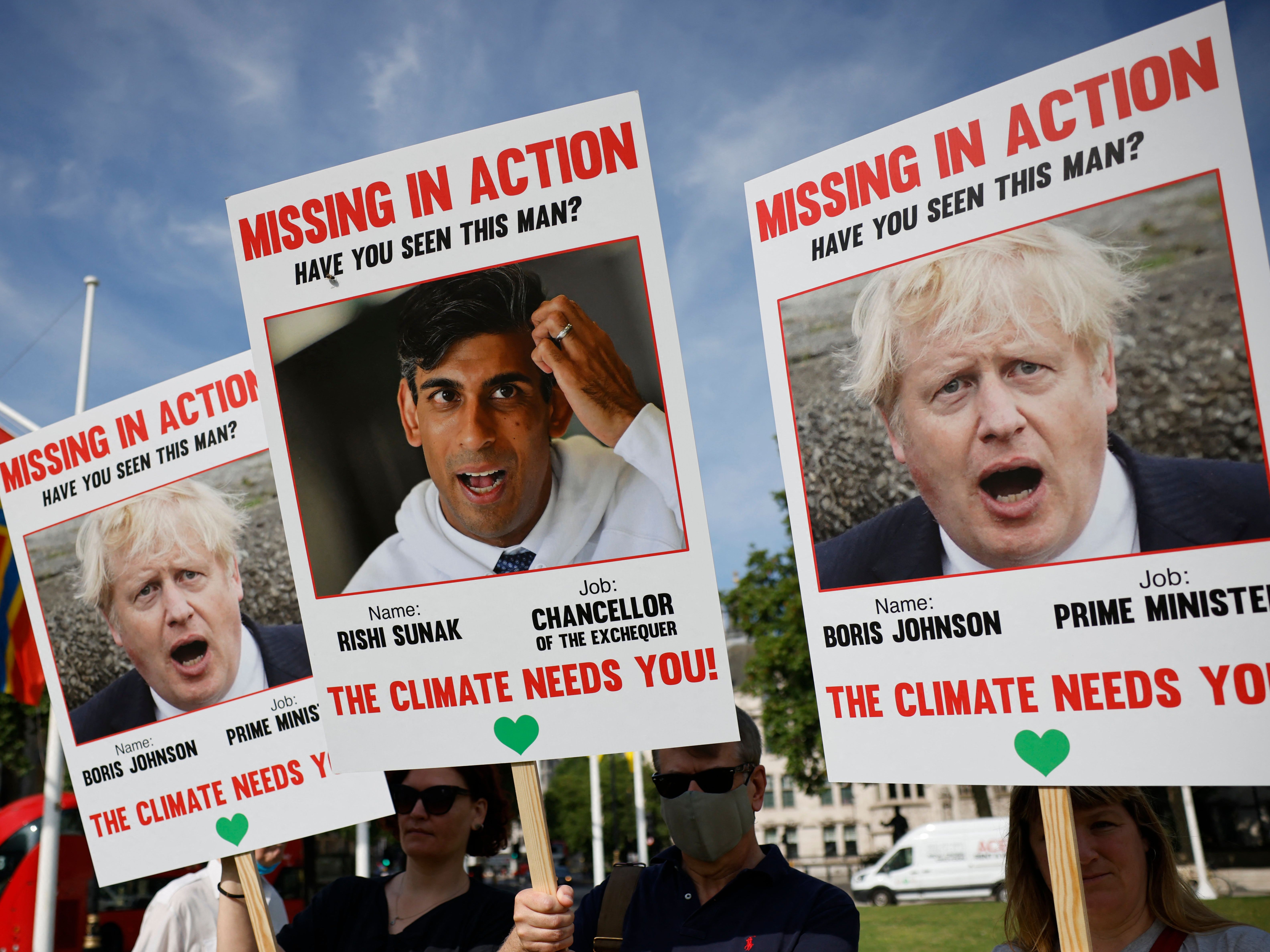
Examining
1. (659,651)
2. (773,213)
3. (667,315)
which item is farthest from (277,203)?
(659,651)

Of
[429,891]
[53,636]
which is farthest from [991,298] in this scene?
[53,636]

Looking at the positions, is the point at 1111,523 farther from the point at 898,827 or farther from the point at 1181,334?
the point at 898,827

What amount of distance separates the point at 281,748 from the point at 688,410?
2341 mm

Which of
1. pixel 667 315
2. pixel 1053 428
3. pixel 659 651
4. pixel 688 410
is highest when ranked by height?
pixel 667 315

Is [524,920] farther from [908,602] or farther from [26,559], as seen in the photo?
[26,559]

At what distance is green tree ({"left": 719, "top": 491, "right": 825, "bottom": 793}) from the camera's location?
88.4 feet

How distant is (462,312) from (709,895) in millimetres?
2106

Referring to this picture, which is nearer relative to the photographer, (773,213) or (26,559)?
(773,213)

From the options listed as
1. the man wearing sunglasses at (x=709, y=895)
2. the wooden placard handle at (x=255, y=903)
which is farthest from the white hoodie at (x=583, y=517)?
the wooden placard handle at (x=255, y=903)

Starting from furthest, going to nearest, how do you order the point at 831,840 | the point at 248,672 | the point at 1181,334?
the point at 831,840, the point at 248,672, the point at 1181,334

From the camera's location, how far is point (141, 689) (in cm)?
464

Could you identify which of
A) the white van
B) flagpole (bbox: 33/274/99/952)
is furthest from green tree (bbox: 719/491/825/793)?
flagpole (bbox: 33/274/99/952)

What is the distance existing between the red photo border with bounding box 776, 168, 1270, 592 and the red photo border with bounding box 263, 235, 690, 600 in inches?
14.5

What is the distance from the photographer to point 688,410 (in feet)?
10.1
